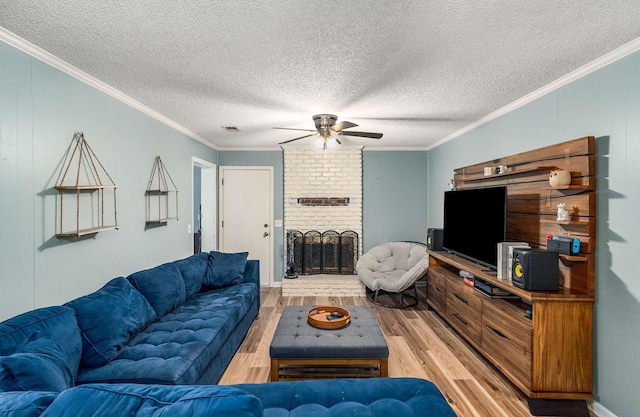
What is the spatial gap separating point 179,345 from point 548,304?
2613mm

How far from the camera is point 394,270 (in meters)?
4.68

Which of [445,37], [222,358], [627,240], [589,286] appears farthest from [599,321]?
[222,358]

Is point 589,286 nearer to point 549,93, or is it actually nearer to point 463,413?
point 463,413

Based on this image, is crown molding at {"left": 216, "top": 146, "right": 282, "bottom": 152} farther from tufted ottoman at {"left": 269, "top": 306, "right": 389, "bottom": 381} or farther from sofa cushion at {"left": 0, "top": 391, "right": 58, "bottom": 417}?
sofa cushion at {"left": 0, "top": 391, "right": 58, "bottom": 417}

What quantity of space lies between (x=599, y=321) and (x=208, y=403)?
2.61 meters

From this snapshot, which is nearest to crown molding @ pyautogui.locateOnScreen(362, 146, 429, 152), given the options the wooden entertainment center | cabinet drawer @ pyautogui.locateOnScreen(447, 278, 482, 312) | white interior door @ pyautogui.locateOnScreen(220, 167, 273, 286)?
white interior door @ pyautogui.locateOnScreen(220, 167, 273, 286)

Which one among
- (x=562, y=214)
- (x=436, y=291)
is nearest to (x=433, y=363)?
(x=436, y=291)

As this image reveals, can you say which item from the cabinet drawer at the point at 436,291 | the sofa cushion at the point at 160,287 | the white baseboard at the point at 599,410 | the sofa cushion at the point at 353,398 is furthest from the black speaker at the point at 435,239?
the sofa cushion at the point at 160,287

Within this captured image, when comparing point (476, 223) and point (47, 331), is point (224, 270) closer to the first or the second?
point (47, 331)

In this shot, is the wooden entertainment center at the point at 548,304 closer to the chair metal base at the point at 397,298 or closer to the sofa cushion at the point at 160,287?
the chair metal base at the point at 397,298

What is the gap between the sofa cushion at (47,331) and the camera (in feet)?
4.75

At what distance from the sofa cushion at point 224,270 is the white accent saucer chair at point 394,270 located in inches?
72.2

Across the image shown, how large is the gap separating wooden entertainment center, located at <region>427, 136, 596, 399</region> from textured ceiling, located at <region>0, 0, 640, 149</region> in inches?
29.3

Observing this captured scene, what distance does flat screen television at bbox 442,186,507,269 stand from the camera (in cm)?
280
